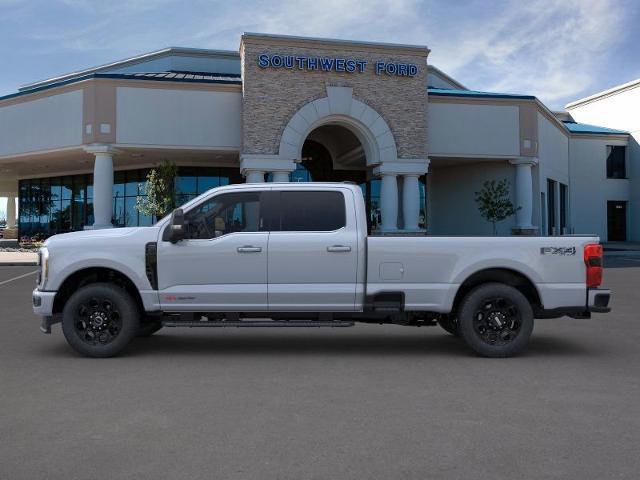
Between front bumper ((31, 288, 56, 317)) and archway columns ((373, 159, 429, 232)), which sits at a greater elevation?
archway columns ((373, 159, 429, 232))

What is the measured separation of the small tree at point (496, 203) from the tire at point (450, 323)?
24.8 metres

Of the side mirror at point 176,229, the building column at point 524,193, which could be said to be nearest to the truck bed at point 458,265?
the side mirror at point 176,229

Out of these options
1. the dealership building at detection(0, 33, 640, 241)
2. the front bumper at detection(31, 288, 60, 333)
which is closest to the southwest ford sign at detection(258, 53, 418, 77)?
the dealership building at detection(0, 33, 640, 241)

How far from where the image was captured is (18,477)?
3.86 metres

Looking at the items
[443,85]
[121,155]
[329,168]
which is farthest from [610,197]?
[121,155]

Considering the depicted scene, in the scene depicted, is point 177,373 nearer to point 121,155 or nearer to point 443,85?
point 121,155

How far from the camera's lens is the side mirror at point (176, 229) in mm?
7371

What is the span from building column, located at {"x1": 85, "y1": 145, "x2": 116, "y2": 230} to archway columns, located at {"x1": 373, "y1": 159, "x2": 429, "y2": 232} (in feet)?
42.2

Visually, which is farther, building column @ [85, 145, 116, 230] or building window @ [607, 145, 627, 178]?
building window @ [607, 145, 627, 178]

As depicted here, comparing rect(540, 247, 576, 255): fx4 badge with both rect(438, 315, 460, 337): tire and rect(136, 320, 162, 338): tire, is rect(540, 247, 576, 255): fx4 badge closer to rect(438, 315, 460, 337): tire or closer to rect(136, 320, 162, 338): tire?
rect(438, 315, 460, 337): tire

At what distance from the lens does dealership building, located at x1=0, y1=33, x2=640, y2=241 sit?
95.8 feet

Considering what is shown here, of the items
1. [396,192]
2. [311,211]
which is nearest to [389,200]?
[396,192]

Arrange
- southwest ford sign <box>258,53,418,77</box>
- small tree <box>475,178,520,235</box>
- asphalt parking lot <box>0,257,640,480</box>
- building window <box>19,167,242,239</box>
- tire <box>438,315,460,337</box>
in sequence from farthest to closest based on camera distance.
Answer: building window <box>19,167,242,239</box> < small tree <box>475,178,520,235</box> < southwest ford sign <box>258,53,418,77</box> < tire <box>438,315,460,337</box> < asphalt parking lot <box>0,257,640,480</box>

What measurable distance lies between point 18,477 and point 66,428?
972mm
